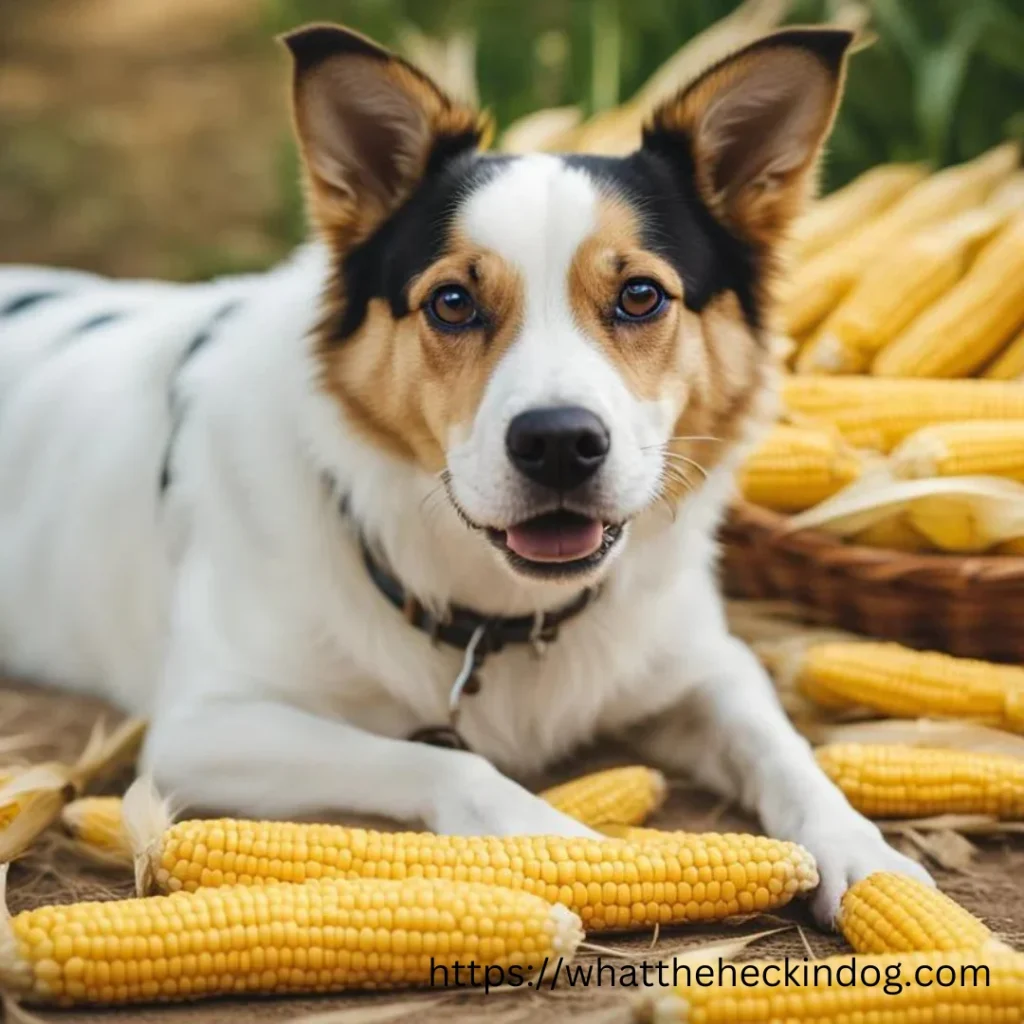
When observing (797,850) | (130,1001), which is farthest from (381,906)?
(797,850)

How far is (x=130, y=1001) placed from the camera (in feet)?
6.16

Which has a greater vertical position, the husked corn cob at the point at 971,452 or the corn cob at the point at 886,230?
the corn cob at the point at 886,230

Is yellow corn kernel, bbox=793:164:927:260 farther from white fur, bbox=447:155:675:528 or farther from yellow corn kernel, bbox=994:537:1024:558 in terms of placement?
white fur, bbox=447:155:675:528

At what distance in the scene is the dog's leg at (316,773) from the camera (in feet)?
7.60

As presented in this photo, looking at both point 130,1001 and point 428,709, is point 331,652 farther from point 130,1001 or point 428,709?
point 130,1001

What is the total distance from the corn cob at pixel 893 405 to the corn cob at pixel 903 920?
1400 mm

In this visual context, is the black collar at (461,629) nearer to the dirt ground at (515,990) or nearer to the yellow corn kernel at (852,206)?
the dirt ground at (515,990)

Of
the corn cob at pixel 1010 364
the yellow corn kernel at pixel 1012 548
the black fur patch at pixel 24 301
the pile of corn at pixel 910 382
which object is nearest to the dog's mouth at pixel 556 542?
the pile of corn at pixel 910 382

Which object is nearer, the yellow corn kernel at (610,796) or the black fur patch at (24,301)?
the yellow corn kernel at (610,796)

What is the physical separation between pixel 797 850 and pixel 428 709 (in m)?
0.80

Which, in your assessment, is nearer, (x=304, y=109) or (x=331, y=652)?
(x=304, y=109)

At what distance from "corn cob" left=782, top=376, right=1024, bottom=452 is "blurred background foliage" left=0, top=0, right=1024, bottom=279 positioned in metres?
1.54

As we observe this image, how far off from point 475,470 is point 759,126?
37.4 inches

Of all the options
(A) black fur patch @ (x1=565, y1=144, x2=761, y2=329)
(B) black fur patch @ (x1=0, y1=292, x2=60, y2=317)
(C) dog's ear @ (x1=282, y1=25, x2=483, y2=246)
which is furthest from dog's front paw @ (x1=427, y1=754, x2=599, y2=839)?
(B) black fur patch @ (x1=0, y1=292, x2=60, y2=317)
